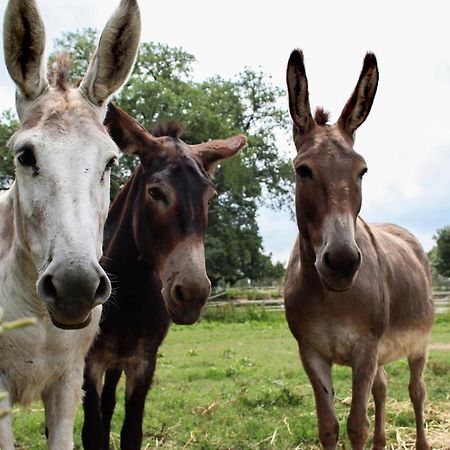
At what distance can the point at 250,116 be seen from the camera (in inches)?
1490

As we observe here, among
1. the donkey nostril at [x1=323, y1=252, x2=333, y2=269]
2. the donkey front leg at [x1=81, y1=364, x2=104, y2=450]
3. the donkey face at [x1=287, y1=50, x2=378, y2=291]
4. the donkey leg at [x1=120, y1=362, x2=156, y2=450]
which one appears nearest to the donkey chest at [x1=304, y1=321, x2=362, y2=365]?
the donkey face at [x1=287, y1=50, x2=378, y2=291]

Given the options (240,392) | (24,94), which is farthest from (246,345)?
(24,94)

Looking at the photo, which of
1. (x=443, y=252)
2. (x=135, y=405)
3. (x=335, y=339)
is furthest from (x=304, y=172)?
(x=443, y=252)

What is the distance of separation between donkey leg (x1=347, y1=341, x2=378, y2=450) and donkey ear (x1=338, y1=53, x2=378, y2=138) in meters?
1.69

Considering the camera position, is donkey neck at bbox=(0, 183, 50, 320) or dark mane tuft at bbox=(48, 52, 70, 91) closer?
donkey neck at bbox=(0, 183, 50, 320)

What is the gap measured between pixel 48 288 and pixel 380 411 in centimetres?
466

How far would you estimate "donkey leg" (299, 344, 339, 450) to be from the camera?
4785mm

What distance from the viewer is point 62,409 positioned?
11.0 ft

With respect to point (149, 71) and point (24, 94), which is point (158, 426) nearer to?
point (24, 94)

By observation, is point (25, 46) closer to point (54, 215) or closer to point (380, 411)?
point (54, 215)

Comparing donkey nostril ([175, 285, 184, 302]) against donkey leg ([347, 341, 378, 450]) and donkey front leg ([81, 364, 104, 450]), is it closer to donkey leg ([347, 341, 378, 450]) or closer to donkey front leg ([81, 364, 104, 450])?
donkey front leg ([81, 364, 104, 450])

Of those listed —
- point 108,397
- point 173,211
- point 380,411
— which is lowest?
point 380,411

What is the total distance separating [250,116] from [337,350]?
111 ft

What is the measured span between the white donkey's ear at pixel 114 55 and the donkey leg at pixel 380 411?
4.26 metres
